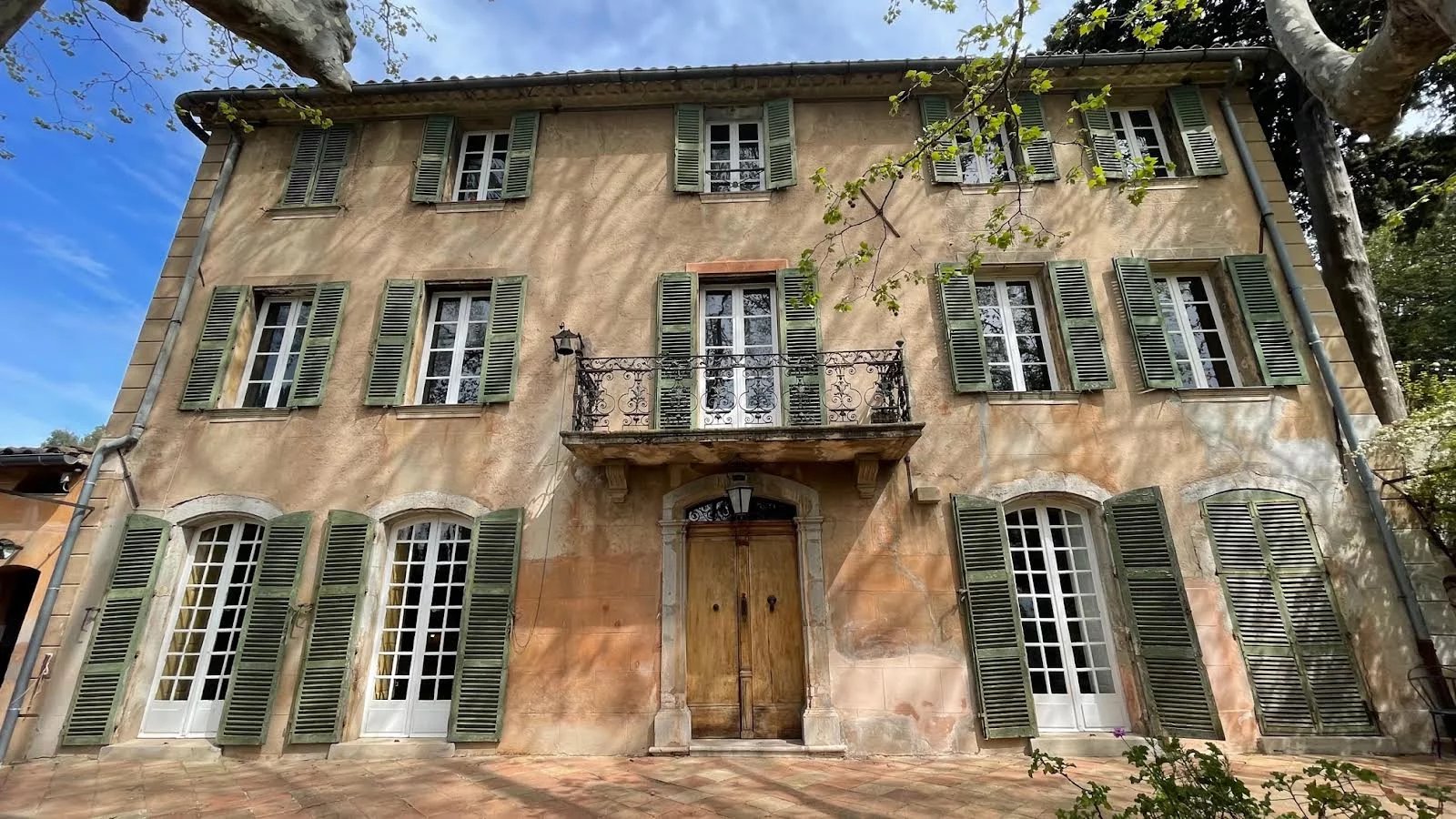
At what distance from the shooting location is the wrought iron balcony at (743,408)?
21.5 feet

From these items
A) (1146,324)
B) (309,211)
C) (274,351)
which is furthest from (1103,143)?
(274,351)

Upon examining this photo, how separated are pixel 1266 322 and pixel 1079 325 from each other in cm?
210

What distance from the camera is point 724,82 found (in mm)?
8914

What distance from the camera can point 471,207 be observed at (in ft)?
28.4

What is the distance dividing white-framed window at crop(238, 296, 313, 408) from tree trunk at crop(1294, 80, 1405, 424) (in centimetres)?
1304

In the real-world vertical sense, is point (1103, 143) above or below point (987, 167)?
above

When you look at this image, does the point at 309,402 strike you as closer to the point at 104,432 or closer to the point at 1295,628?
the point at 104,432

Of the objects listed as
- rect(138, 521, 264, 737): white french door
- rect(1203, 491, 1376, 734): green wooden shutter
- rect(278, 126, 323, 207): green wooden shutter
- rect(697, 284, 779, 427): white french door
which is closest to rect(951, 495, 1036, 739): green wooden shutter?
rect(1203, 491, 1376, 734): green wooden shutter

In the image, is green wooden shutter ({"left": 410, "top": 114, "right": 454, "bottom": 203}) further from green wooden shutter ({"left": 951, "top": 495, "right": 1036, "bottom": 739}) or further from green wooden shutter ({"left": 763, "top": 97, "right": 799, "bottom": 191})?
green wooden shutter ({"left": 951, "top": 495, "right": 1036, "bottom": 739})

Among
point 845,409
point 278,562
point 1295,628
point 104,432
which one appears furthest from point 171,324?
point 1295,628

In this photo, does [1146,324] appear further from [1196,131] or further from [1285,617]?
[1285,617]

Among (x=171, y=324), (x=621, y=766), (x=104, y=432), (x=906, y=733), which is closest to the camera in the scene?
(x=621, y=766)

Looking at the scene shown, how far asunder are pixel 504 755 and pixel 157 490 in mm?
5103

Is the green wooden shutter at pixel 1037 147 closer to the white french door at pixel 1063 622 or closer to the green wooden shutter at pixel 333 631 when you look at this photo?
the white french door at pixel 1063 622
